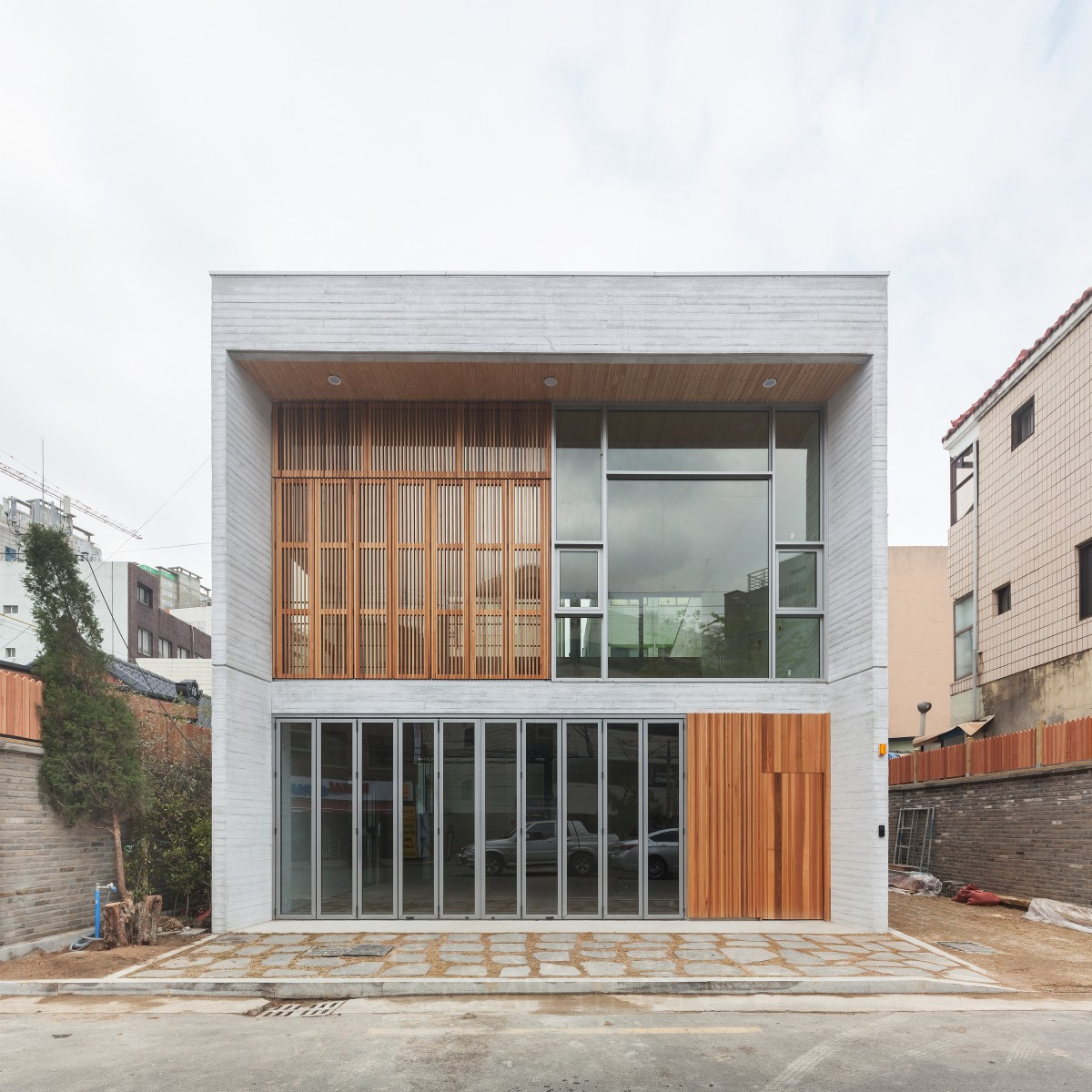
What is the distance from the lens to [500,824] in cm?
1224

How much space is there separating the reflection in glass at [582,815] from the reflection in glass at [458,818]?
1.30 m

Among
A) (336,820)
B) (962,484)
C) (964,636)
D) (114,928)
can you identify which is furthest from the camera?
(962,484)

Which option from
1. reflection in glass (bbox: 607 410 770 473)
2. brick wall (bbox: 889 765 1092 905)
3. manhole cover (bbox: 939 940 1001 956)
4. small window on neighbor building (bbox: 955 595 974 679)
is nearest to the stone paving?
manhole cover (bbox: 939 940 1001 956)

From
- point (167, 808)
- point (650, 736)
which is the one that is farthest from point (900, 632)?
point (167, 808)

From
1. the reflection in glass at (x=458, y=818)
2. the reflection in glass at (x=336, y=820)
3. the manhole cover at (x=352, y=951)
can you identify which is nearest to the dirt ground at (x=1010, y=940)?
the reflection in glass at (x=458, y=818)

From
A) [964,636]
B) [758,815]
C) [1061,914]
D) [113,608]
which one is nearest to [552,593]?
[758,815]

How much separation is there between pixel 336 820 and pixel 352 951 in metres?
2.53

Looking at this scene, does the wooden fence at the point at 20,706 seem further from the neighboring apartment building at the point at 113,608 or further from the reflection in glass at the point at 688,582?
the neighboring apartment building at the point at 113,608

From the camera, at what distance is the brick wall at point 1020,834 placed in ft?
42.5

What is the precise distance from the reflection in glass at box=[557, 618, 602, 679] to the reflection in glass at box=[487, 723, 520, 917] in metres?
1.12

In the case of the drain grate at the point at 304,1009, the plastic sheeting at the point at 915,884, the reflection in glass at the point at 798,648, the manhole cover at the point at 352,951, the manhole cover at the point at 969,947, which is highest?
the reflection in glass at the point at 798,648

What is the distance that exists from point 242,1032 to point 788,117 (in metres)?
11.9

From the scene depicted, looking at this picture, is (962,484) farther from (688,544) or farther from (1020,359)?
(688,544)

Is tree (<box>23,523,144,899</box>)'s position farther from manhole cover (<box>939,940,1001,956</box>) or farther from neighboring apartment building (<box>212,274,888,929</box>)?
manhole cover (<box>939,940,1001,956</box>)
